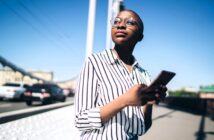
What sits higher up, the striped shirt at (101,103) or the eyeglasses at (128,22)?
the eyeglasses at (128,22)

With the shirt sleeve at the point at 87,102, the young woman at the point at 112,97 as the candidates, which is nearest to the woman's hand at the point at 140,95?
the young woman at the point at 112,97

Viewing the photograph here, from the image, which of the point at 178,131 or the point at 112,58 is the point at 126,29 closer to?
the point at 112,58

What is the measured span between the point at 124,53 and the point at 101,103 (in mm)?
494

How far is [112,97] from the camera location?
143 cm

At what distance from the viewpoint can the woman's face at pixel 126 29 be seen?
5.48 feet

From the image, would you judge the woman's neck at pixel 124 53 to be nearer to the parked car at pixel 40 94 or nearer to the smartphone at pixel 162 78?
the smartphone at pixel 162 78

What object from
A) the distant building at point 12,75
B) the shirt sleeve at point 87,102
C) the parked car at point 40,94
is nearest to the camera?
the shirt sleeve at point 87,102

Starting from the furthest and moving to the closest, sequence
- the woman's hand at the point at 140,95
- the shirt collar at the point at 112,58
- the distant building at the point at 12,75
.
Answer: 1. the distant building at the point at 12,75
2. the shirt collar at the point at 112,58
3. the woman's hand at the point at 140,95

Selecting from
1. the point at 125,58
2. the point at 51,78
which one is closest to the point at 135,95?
the point at 125,58

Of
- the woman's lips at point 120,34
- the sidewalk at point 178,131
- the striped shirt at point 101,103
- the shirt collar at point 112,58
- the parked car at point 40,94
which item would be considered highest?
the woman's lips at point 120,34

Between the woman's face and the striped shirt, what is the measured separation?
195 mm

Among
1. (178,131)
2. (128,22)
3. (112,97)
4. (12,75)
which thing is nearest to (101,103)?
(112,97)

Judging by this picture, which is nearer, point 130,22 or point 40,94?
point 130,22

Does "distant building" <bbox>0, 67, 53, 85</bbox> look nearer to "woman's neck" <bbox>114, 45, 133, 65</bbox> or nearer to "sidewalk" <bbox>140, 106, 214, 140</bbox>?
"sidewalk" <bbox>140, 106, 214, 140</bbox>
